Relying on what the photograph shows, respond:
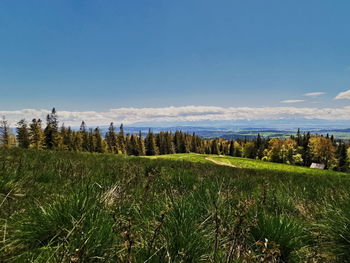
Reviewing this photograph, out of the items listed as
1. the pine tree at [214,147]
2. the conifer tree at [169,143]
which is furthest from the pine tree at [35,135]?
the pine tree at [214,147]

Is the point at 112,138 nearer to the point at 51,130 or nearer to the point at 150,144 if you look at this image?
the point at 150,144

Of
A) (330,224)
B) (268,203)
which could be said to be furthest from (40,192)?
(330,224)

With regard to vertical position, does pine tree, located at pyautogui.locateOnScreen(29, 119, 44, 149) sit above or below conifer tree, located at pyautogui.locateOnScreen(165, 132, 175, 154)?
above

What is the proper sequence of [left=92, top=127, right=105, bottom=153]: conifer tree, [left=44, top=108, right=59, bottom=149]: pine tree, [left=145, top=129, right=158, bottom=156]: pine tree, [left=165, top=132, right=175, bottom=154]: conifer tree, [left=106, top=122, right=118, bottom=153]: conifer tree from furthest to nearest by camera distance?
[left=165, top=132, right=175, bottom=154]: conifer tree → [left=145, top=129, right=158, bottom=156]: pine tree → [left=106, top=122, right=118, bottom=153]: conifer tree → [left=92, top=127, right=105, bottom=153]: conifer tree → [left=44, top=108, right=59, bottom=149]: pine tree

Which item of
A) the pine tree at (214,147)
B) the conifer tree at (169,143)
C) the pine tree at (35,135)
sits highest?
the pine tree at (35,135)

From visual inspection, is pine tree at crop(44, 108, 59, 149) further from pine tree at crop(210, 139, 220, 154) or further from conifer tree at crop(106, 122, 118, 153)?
pine tree at crop(210, 139, 220, 154)

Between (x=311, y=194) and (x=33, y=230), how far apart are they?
20.8 ft

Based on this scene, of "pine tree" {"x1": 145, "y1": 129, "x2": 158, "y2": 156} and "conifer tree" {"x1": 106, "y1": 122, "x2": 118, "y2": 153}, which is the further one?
"pine tree" {"x1": 145, "y1": 129, "x2": 158, "y2": 156}

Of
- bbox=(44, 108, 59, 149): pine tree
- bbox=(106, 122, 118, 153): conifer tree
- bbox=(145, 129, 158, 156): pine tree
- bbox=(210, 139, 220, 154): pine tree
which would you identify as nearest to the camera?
bbox=(44, 108, 59, 149): pine tree

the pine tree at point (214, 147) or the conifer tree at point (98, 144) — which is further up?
the conifer tree at point (98, 144)

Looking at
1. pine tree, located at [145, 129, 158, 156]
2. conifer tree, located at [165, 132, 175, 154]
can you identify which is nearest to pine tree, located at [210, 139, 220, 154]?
conifer tree, located at [165, 132, 175, 154]

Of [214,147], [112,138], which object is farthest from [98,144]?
[214,147]

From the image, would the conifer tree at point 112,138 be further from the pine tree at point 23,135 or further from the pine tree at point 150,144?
the pine tree at point 23,135

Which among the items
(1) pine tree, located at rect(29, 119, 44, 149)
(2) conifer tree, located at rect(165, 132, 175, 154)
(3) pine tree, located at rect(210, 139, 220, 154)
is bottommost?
(3) pine tree, located at rect(210, 139, 220, 154)
